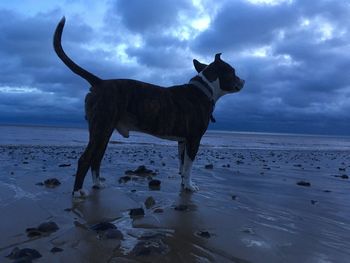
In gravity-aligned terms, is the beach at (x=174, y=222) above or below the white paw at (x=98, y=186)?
below

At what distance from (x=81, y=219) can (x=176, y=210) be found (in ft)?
4.23

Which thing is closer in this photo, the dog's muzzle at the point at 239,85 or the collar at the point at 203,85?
the collar at the point at 203,85

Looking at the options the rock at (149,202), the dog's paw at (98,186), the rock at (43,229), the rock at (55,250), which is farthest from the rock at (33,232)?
the dog's paw at (98,186)

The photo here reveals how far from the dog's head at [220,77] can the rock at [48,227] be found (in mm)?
4749

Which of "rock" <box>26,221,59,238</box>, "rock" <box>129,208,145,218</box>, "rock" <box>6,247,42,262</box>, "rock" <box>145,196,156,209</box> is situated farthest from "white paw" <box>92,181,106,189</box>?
"rock" <box>6,247,42,262</box>

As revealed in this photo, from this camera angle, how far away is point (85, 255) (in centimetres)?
325

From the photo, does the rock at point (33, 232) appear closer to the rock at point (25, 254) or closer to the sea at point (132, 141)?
the rock at point (25, 254)

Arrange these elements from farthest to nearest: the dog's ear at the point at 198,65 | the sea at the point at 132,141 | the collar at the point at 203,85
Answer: the sea at the point at 132,141 → the dog's ear at the point at 198,65 → the collar at the point at 203,85

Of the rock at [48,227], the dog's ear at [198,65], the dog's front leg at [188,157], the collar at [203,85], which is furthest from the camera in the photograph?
the dog's ear at [198,65]

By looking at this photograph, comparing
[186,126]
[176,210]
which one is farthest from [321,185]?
[176,210]

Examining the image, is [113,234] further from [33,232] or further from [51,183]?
[51,183]

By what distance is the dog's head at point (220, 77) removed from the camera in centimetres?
802

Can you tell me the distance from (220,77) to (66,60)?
3264 millimetres

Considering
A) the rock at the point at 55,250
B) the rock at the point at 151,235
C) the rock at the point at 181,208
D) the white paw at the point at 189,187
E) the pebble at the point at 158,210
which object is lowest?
the rock at the point at 55,250
